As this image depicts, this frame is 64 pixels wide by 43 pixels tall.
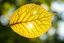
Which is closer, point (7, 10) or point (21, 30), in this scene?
point (21, 30)

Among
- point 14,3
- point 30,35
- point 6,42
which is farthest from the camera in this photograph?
point 14,3

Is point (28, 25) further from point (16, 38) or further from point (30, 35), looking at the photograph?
point (16, 38)

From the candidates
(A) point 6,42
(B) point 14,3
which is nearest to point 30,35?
(A) point 6,42

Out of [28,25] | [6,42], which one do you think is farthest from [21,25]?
[6,42]

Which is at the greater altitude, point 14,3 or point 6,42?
point 14,3

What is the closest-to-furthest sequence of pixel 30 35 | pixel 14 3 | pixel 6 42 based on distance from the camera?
pixel 30 35 < pixel 6 42 < pixel 14 3

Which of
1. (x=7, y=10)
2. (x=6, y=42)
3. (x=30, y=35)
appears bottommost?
(x=6, y=42)

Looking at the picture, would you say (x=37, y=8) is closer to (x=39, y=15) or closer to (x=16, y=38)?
(x=39, y=15)
